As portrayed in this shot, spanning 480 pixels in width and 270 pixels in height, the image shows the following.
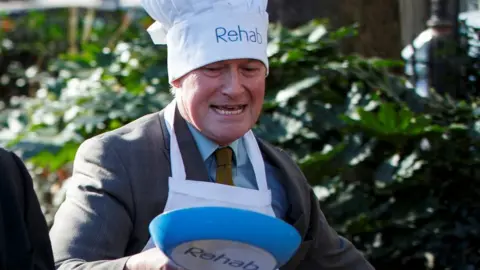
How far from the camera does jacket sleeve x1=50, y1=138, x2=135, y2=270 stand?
2.77m

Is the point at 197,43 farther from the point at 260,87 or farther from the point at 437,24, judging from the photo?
the point at 437,24

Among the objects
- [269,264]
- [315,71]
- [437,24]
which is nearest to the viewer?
[269,264]

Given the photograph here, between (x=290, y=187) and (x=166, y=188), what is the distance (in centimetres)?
44

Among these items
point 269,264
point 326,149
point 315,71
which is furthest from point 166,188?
point 315,71

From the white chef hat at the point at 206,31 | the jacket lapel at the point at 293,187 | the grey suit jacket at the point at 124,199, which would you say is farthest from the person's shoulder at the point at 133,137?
the jacket lapel at the point at 293,187

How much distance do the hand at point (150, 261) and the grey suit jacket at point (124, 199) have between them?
5cm

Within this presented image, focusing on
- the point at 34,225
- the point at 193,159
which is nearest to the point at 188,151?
the point at 193,159

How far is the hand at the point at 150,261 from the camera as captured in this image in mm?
2404

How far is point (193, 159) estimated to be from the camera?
3.04 meters

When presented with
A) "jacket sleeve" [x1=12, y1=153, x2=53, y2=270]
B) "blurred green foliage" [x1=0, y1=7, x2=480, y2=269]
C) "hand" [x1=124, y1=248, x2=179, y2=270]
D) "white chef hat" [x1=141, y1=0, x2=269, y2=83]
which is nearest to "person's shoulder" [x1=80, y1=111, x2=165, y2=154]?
"white chef hat" [x1=141, y1=0, x2=269, y2=83]

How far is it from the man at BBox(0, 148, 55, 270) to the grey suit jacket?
0.47 m

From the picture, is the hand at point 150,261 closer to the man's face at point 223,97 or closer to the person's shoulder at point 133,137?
the person's shoulder at point 133,137

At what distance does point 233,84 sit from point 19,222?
1072 mm

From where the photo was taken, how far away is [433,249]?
4.75 metres
